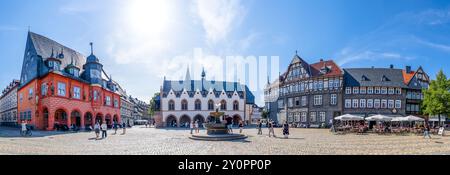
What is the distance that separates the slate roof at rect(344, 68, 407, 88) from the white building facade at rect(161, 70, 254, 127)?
23.4 m

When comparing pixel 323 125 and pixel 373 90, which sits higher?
pixel 373 90

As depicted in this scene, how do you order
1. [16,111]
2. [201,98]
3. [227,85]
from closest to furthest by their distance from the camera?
[16,111]
[201,98]
[227,85]

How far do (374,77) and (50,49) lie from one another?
176 feet

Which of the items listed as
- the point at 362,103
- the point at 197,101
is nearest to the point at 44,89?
the point at 197,101

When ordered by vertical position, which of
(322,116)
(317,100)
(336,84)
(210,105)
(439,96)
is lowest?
(322,116)

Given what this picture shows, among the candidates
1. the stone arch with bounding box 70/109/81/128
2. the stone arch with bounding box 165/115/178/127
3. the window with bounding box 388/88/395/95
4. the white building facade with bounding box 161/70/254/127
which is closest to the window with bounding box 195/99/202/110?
the white building facade with bounding box 161/70/254/127

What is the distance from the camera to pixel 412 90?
43.1 meters

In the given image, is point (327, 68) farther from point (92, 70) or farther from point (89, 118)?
point (89, 118)

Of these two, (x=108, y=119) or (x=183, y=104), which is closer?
(x=108, y=119)

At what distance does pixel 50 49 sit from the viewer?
32312 mm

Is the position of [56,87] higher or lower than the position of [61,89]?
higher
